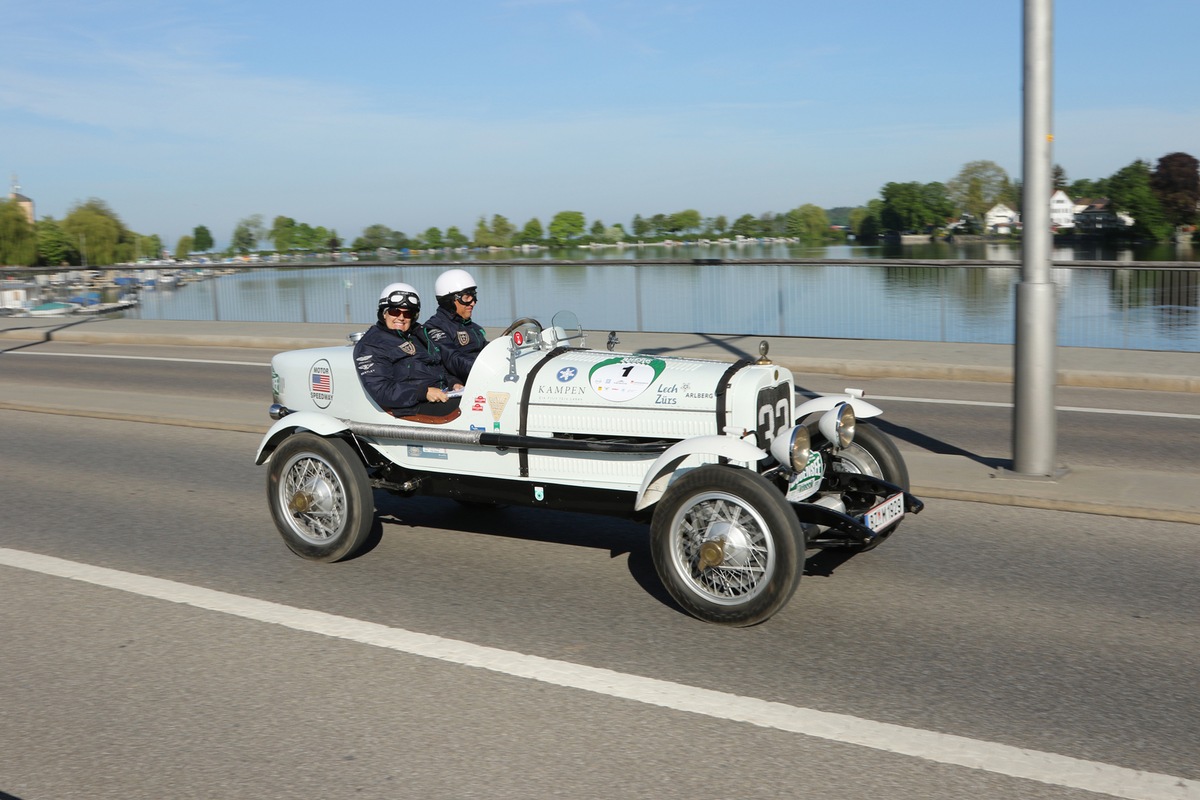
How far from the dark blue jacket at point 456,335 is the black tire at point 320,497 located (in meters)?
1.01

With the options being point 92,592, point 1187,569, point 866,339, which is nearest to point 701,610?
point 1187,569

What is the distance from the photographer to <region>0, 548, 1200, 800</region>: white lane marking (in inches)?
155

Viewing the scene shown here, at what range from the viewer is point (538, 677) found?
5.03 meters

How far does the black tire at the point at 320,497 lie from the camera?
6.84m

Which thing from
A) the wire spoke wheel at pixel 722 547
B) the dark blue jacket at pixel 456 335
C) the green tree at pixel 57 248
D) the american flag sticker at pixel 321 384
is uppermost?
the green tree at pixel 57 248

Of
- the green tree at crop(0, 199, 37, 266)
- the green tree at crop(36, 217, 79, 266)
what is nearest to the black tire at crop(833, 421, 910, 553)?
the green tree at crop(0, 199, 37, 266)

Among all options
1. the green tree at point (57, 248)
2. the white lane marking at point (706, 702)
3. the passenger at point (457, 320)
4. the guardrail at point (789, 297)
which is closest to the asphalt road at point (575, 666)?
the white lane marking at point (706, 702)

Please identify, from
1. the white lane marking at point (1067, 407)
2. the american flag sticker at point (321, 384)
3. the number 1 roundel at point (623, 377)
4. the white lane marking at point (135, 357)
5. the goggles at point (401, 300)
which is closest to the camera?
the number 1 roundel at point (623, 377)

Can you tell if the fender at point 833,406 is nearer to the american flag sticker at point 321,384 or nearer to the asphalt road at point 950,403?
the asphalt road at point 950,403

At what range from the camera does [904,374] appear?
50.1 feet

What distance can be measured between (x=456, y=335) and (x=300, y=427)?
1246 mm

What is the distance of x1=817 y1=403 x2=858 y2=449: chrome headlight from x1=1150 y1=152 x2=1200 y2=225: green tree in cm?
5518

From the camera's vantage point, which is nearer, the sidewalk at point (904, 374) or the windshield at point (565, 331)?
the windshield at point (565, 331)

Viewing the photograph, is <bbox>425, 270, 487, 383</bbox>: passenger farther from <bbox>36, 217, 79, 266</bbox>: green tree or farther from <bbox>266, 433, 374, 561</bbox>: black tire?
<bbox>36, 217, 79, 266</bbox>: green tree
